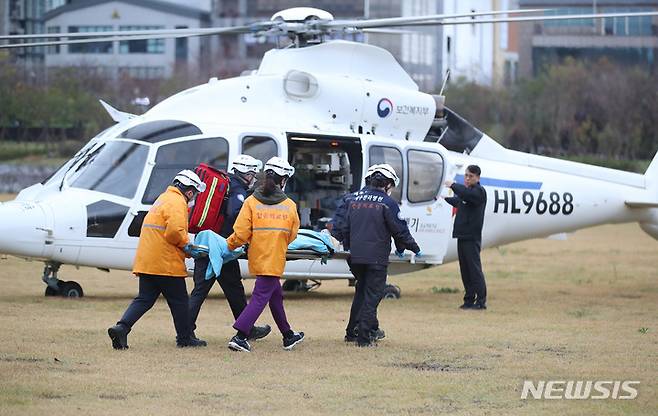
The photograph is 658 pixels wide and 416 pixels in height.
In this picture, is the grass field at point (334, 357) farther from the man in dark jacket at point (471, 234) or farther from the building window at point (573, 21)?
the building window at point (573, 21)

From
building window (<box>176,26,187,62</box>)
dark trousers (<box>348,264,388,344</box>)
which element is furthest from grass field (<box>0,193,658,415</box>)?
building window (<box>176,26,187,62</box>)

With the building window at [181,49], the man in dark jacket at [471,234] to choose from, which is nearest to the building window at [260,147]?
the man in dark jacket at [471,234]

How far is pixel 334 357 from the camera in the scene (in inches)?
445

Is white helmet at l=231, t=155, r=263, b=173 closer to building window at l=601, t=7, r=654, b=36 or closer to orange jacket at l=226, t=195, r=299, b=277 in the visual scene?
orange jacket at l=226, t=195, r=299, b=277

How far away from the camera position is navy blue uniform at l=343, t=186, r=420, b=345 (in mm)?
12000

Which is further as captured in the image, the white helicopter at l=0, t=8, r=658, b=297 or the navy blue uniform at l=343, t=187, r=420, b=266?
the white helicopter at l=0, t=8, r=658, b=297

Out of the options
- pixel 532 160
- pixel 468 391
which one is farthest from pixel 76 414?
pixel 532 160

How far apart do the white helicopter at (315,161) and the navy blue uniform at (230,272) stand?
105 inches

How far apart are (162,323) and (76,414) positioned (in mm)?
5050

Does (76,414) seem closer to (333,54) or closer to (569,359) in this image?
(569,359)

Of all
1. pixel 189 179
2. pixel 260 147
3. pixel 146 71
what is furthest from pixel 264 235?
pixel 146 71

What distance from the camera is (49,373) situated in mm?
9938

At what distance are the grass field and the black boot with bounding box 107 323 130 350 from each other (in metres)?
0.09

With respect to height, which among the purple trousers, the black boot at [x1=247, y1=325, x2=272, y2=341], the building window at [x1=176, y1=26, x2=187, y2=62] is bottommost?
the black boot at [x1=247, y1=325, x2=272, y2=341]
